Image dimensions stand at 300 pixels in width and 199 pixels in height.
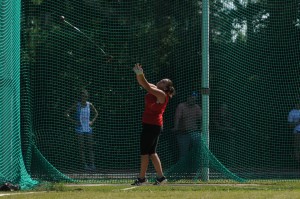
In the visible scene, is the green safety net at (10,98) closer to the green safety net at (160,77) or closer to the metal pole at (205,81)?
the green safety net at (160,77)

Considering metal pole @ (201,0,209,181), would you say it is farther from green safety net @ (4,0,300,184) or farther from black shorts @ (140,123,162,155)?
black shorts @ (140,123,162,155)

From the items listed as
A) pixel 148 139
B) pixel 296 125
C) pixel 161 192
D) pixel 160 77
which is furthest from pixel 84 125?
pixel 296 125

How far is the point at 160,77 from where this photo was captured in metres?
14.3

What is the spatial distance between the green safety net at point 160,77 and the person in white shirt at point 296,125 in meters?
0.12

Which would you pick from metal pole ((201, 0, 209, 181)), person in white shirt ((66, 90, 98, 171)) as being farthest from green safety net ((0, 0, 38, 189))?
metal pole ((201, 0, 209, 181))

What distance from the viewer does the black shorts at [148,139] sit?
11.8 m

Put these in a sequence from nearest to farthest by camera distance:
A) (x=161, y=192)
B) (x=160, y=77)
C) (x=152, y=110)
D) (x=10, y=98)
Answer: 1. (x=161, y=192)
2. (x=152, y=110)
3. (x=10, y=98)
4. (x=160, y=77)

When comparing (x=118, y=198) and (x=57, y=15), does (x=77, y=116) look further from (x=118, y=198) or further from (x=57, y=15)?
(x=118, y=198)

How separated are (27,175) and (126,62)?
3.07 metres

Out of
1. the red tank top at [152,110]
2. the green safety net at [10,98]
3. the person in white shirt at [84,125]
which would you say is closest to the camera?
the red tank top at [152,110]

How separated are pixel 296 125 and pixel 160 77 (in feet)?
9.35

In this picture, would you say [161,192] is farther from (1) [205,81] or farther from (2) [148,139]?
(1) [205,81]

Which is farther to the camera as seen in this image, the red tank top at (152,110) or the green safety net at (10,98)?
the green safety net at (10,98)

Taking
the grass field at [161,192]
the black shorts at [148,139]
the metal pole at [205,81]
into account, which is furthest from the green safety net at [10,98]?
the metal pole at [205,81]
